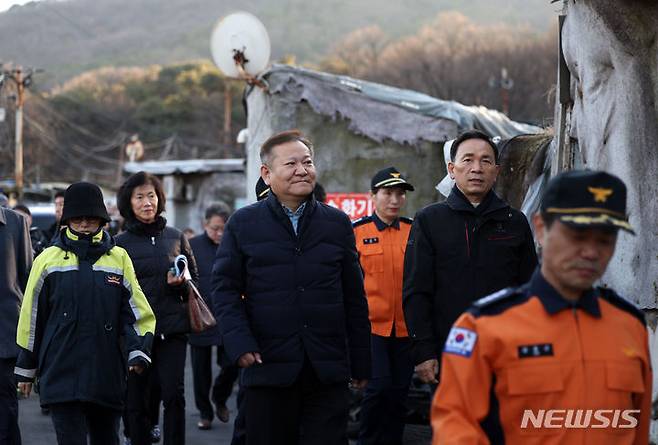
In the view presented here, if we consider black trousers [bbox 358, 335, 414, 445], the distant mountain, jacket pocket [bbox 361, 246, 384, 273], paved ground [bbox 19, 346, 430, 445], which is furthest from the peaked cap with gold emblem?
the distant mountain

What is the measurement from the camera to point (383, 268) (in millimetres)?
7801

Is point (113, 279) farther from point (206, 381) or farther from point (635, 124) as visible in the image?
point (206, 381)

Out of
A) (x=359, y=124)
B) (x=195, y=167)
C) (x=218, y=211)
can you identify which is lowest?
(x=218, y=211)

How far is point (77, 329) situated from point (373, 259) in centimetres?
261

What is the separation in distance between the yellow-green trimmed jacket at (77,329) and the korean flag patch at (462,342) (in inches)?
125

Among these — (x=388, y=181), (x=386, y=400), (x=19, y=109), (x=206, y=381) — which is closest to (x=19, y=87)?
(x=19, y=109)

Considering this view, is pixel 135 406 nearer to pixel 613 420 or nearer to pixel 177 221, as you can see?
pixel 613 420

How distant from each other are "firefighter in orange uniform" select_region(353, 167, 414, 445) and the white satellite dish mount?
5625 mm

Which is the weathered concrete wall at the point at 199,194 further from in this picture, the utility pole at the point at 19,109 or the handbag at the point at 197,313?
the handbag at the point at 197,313

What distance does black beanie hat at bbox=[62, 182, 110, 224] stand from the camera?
608cm

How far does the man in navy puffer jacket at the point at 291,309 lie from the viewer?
17.3 ft

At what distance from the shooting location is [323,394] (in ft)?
17.6

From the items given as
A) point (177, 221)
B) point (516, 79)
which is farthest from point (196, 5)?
point (177, 221)

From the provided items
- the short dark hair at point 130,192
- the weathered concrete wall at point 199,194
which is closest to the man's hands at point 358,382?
the short dark hair at point 130,192
